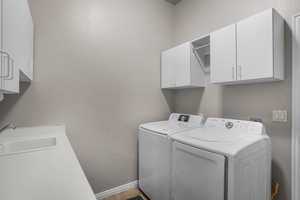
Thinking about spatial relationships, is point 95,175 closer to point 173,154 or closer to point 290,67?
point 173,154

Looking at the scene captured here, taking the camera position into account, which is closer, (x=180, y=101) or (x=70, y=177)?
(x=70, y=177)

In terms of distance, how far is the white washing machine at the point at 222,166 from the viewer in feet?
3.56

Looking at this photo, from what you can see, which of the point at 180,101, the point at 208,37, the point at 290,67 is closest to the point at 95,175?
the point at 180,101

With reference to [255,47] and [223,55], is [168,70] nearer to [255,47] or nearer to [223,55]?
[223,55]

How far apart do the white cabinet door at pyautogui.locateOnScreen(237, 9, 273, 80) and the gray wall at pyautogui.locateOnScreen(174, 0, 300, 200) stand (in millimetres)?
350

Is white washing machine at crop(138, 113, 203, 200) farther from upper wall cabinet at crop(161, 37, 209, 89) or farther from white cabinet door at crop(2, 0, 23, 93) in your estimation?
white cabinet door at crop(2, 0, 23, 93)

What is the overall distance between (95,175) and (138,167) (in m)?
0.66

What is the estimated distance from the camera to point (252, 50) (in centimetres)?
143

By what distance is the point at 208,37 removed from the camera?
75.9 inches

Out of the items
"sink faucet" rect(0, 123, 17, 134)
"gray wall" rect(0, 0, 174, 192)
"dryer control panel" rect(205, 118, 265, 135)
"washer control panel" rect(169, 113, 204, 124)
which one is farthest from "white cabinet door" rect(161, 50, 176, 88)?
"sink faucet" rect(0, 123, 17, 134)

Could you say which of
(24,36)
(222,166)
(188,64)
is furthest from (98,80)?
(222,166)

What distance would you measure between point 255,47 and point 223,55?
1.04 feet

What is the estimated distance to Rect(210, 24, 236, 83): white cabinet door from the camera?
5.23ft

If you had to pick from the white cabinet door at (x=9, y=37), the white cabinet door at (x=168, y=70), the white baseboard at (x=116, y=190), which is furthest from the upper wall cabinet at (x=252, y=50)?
the white baseboard at (x=116, y=190)
